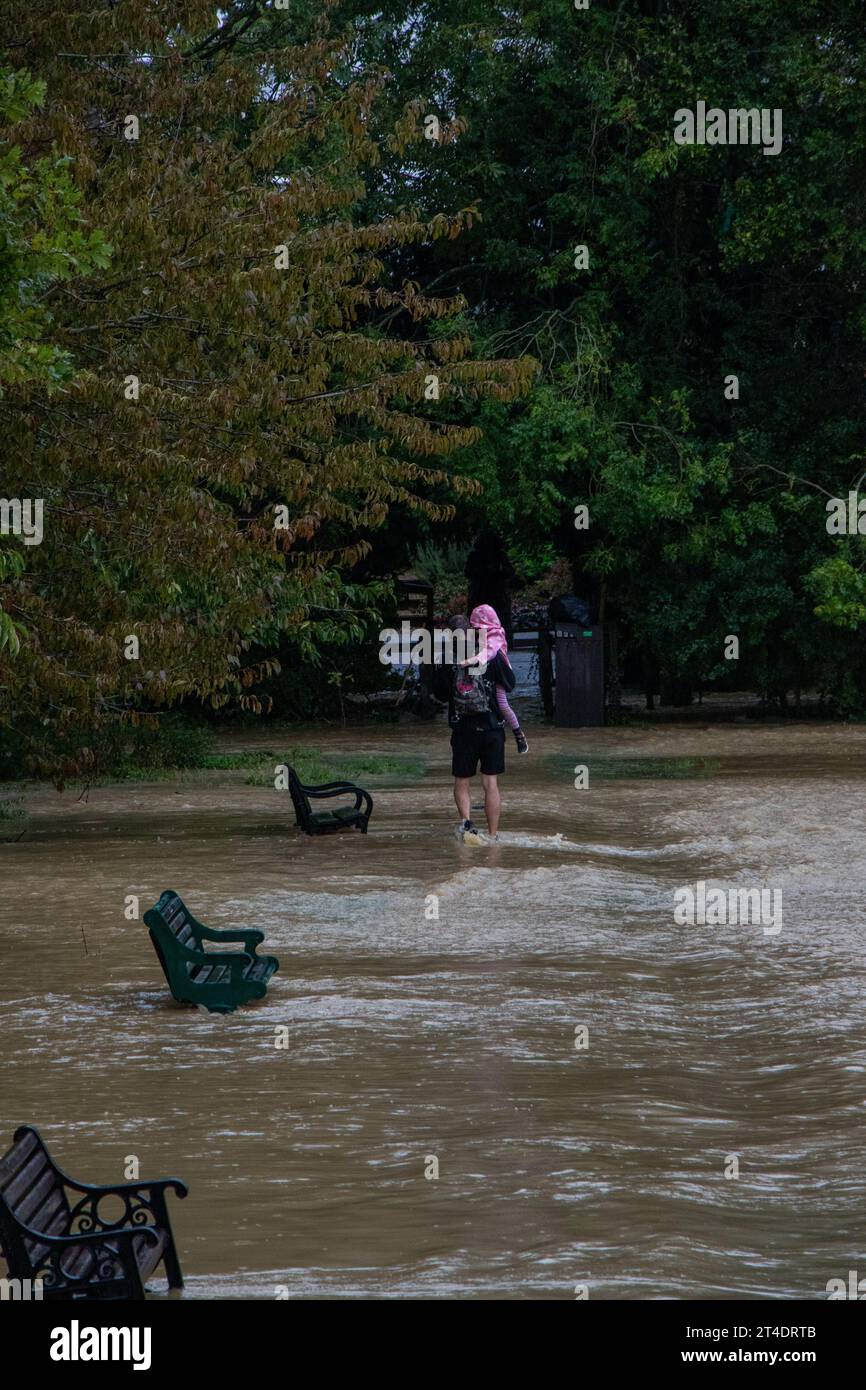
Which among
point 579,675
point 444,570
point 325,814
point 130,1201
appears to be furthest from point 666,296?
point 130,1201

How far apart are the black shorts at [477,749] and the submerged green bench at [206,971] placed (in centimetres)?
533

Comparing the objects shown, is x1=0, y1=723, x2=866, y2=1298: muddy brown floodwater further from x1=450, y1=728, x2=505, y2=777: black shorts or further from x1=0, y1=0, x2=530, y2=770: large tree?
x1=0, y1=0, x2=530, y2=770: large tree

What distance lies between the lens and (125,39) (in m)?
14.1

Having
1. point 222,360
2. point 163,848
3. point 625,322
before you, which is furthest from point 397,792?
point 625,322

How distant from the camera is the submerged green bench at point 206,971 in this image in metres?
9.57

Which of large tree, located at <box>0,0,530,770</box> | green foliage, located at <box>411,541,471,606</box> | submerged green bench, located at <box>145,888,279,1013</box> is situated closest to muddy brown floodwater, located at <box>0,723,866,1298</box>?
submerged green bench, located at <box>145,888,279,1013</box>

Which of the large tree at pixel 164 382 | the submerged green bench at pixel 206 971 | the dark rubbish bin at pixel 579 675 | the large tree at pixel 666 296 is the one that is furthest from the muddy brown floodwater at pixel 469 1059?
the large tree at pixel 666 296

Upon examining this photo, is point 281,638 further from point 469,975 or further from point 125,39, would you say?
point 469,975

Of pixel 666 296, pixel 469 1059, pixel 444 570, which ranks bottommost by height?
pixel 469 1059

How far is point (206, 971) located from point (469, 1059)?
219 cm

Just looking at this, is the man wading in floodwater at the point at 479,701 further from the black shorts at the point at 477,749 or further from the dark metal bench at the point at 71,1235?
the dark metal bench at the point at 71,1235

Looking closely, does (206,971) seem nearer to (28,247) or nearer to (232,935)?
(232,935)

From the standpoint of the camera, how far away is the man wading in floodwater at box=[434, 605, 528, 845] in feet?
49.0

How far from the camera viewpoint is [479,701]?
15023mm
